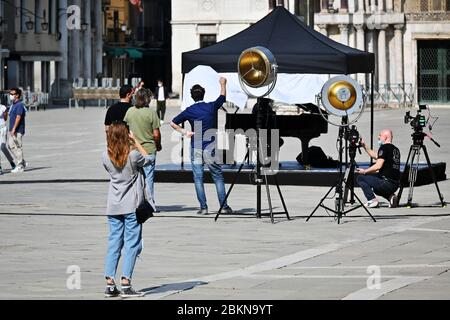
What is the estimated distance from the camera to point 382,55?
87.0 m

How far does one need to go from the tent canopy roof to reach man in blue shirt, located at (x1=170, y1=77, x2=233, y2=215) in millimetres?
3845

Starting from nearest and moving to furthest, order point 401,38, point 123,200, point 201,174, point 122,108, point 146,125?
point 123,200 → point 146,125 → point 122,108 → point 201,174 → point 401,38

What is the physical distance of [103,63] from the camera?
11688 centimetres

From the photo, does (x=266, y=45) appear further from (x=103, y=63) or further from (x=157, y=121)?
(x=103, y=63)

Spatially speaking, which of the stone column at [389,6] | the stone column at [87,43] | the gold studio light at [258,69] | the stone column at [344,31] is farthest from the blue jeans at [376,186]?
the stone column at [87,43]

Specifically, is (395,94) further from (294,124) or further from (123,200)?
(123,200)

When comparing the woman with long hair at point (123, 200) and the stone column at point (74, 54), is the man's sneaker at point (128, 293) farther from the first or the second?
the stone column at point (74, 54)

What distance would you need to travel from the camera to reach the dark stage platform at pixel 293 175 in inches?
1294

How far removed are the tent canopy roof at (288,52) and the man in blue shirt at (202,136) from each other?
12.6ft

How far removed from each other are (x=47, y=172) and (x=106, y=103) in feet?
183

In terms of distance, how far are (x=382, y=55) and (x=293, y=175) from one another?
2142 inches

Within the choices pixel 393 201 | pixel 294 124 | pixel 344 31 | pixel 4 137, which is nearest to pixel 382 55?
pixel 344 31

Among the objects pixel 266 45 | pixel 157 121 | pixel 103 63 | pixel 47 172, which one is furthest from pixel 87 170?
pixel 103 63

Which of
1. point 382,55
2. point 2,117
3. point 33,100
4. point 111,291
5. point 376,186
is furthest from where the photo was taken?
point 382,55
